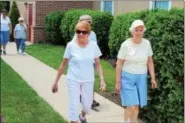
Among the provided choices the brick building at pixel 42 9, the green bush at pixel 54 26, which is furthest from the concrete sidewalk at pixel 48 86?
the brick building at pixel 42 9

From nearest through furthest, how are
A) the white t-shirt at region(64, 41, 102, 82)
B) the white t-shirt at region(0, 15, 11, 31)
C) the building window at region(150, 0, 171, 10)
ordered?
1. the white t-shirt at region(64, 41, 102, 82)
2. the building window at region(150, 0, 171, 10)
3. the white t-shirt at region(0, 15, 11, 31)

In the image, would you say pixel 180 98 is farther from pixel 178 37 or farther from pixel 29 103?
pixel 29 103

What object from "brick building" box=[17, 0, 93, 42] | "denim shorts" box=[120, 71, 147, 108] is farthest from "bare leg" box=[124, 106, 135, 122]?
"brick building" box=[17, 0, 93, 42]

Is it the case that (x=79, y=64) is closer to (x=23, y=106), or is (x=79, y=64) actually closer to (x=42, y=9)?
(x=23, y=106)

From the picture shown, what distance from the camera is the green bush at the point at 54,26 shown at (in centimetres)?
2205

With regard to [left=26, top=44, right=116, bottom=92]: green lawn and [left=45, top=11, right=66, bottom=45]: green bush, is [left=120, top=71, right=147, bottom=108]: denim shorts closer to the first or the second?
[left=26, top=44, right=116, bottom=92]: green lawn

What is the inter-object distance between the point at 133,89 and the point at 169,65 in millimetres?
713

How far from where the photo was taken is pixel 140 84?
666cm

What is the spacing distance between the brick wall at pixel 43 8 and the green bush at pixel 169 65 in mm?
16364

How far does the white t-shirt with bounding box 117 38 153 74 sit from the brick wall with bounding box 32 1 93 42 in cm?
1689

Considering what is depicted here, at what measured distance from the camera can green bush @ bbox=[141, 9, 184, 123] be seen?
689 cm

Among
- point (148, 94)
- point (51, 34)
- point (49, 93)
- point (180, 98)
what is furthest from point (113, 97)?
point (51, 34)

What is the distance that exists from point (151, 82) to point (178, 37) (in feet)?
2.53

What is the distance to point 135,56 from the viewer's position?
6.47 meters
